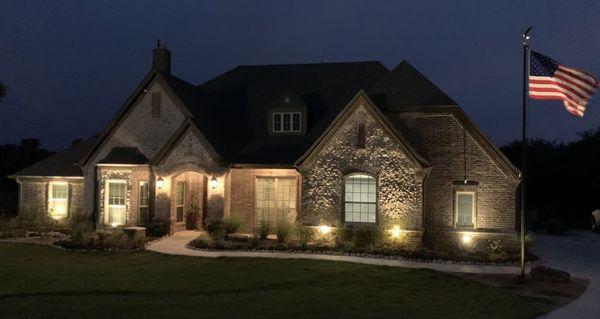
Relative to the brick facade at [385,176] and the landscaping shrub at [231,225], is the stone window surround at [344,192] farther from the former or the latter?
the landscaping shrub at [231,225]

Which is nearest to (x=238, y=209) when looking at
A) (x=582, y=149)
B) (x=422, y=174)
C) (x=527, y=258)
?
(x=422, y=174)

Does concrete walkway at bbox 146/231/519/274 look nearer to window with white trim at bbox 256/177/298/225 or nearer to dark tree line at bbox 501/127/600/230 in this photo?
window with white trim at bbox 256/177/298/225

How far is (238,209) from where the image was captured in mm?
22922

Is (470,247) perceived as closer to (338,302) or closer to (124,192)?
(338,302)

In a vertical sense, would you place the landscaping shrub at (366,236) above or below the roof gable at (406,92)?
below

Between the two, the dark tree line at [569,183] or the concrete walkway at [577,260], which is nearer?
the concrete walkway at [577,260]

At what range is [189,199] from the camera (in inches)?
955

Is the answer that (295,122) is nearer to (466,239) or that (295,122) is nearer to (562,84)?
(466,239)

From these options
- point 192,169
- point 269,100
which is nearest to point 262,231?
point 192,169

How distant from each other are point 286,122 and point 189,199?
562 centimetres

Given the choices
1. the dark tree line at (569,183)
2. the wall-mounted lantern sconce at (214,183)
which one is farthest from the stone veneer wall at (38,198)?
the dark tree line at (569,183)

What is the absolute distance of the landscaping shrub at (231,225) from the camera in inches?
816

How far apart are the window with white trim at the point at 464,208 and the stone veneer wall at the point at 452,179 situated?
0.20 metres

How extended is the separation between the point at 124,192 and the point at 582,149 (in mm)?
30834
